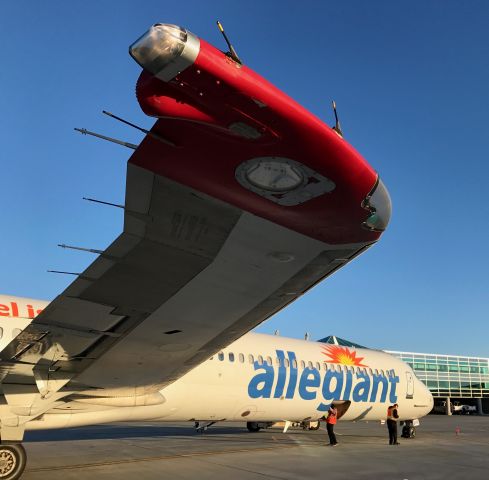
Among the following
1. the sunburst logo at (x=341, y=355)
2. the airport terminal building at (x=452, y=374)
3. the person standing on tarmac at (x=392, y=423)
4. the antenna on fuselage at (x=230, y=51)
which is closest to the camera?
the antenna on fuselage at (x=230, y=51)

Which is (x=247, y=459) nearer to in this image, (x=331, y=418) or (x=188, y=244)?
(x=331, y=418)

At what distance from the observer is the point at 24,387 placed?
8375 millimetres

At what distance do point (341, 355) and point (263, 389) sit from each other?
16.6 feet

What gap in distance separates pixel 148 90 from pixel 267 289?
3592 millimetres

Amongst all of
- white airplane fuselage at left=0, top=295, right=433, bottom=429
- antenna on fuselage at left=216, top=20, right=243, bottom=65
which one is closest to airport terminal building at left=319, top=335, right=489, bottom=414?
white airplane fuselage at left=0, top=295, right=433, bottom=429

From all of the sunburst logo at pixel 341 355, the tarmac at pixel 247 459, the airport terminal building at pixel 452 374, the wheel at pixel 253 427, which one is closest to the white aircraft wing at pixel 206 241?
the tarmac at pixel 247 459

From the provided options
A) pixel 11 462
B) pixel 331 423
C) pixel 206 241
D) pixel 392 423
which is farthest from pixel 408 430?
pixel 206 241

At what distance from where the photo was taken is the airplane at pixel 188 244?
10.4ft

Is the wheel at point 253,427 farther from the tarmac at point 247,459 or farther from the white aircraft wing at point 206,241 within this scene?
the white aircraft wing at point 206,241

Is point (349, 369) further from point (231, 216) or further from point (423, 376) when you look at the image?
point (423, 376)

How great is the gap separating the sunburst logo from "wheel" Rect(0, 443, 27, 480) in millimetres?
11156

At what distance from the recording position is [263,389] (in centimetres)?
1418

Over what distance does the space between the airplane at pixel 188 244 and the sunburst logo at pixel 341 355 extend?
25.5 ft

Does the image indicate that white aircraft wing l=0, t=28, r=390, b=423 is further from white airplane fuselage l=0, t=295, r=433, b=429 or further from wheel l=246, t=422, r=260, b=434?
wheel l=246, t=422, r=260, b=434
